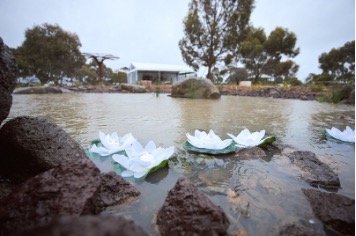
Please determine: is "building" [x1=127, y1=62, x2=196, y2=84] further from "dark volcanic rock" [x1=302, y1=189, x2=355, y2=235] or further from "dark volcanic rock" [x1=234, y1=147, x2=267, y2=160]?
"dark volcanic rock" [x1=302, y1=189, x2=355, y2=235]

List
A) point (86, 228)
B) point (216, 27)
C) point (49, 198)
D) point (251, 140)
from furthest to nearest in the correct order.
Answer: point (216, 27) < point (251, 140) < point (49, 198) < point (86, 228)

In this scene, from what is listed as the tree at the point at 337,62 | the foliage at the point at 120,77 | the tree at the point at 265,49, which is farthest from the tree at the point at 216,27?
the foliage at the point at 120,77

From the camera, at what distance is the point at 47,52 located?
79.2 ft

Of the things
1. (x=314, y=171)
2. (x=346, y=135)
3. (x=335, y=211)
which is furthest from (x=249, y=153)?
(x=346, y=135)

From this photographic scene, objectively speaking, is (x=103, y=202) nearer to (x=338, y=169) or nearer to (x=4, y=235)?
(x=4, y=235)

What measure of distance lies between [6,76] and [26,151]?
0.36 metres

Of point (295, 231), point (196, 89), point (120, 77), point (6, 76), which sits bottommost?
point (295, 231)

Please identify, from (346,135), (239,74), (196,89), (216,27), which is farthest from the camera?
(239,74)

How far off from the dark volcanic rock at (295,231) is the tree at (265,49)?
24171 millimetres

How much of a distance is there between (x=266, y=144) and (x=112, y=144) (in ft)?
3.49

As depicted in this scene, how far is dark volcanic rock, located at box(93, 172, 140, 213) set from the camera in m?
0.80

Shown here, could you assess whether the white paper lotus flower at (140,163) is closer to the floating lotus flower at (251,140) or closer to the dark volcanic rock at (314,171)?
the floating lotus flower at (251,140)

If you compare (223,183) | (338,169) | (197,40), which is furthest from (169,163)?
(197,40)

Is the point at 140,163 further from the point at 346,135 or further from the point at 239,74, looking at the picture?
the point at 239,74
